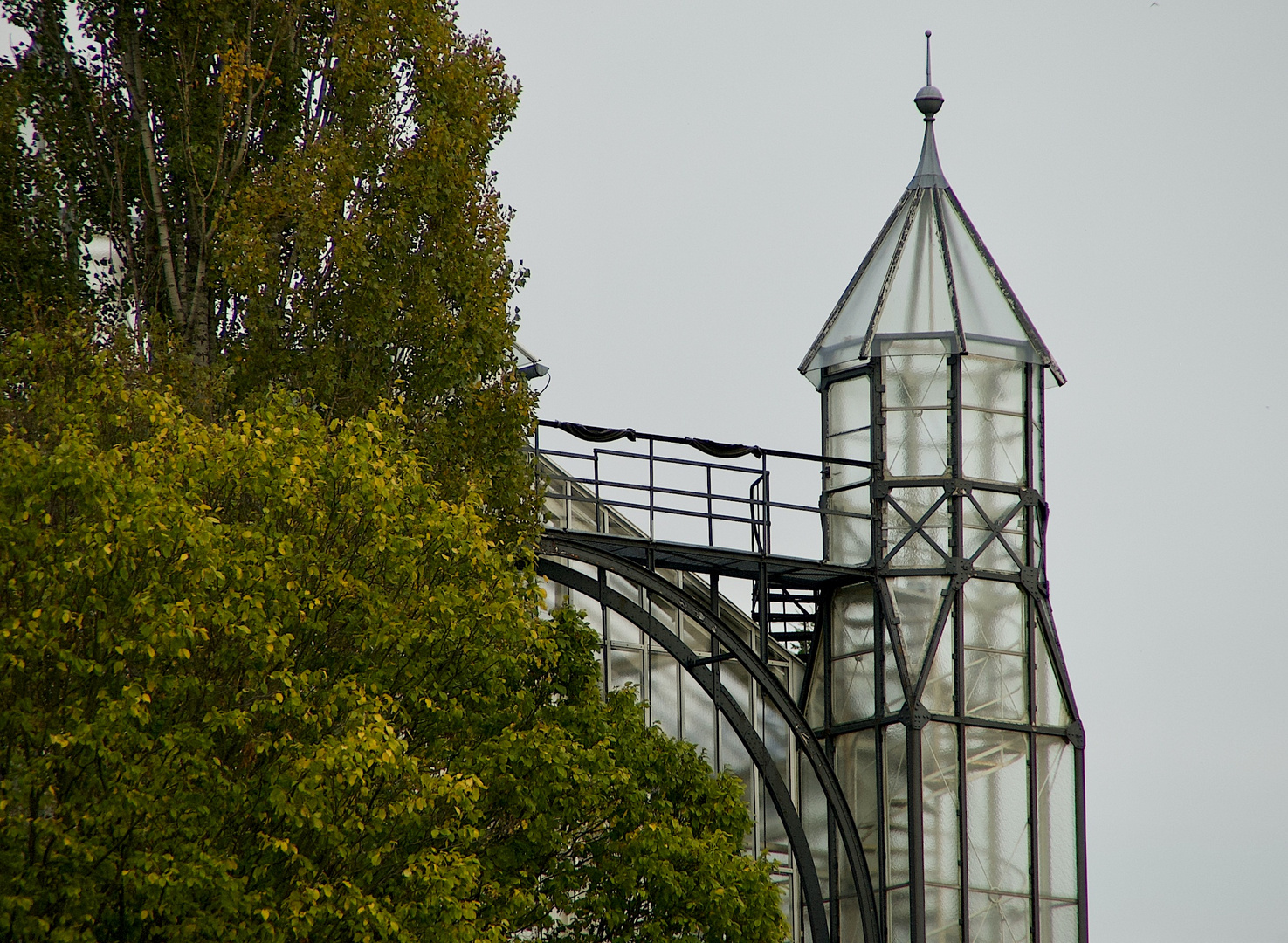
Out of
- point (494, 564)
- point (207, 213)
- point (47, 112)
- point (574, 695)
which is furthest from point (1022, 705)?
point (47, 112)

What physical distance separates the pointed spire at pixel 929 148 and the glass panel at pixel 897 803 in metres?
7.44

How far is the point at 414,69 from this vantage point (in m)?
19.1

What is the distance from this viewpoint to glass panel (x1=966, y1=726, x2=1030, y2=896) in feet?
77.1

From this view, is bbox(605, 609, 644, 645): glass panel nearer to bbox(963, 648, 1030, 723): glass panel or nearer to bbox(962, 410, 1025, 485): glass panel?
bbox(963, 648, 1030, 723): glass panel

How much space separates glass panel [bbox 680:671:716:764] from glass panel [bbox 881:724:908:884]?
2568 mm

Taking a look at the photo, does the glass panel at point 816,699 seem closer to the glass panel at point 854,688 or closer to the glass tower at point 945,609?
the glass tower at point 945,609

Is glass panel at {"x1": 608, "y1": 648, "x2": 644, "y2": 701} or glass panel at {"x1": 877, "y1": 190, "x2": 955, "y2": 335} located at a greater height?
glass panel at {"x1": 877, "y1": 190, "x2": 955, "y2": 335}

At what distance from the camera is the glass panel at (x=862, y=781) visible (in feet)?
78.0

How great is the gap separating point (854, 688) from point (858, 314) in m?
4.91

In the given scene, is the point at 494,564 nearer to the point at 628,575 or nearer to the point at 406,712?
the point at 406,712

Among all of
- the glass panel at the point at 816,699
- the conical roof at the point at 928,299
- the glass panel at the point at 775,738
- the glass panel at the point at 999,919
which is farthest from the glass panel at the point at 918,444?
the glass panel at the point at 999,919

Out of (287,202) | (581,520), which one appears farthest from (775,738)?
(287,202)

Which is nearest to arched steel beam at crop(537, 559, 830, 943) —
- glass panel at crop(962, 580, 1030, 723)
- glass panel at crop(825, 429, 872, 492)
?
glass panel at crop(962, 580, 1030, 723)

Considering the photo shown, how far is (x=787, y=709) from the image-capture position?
77.3 ft
